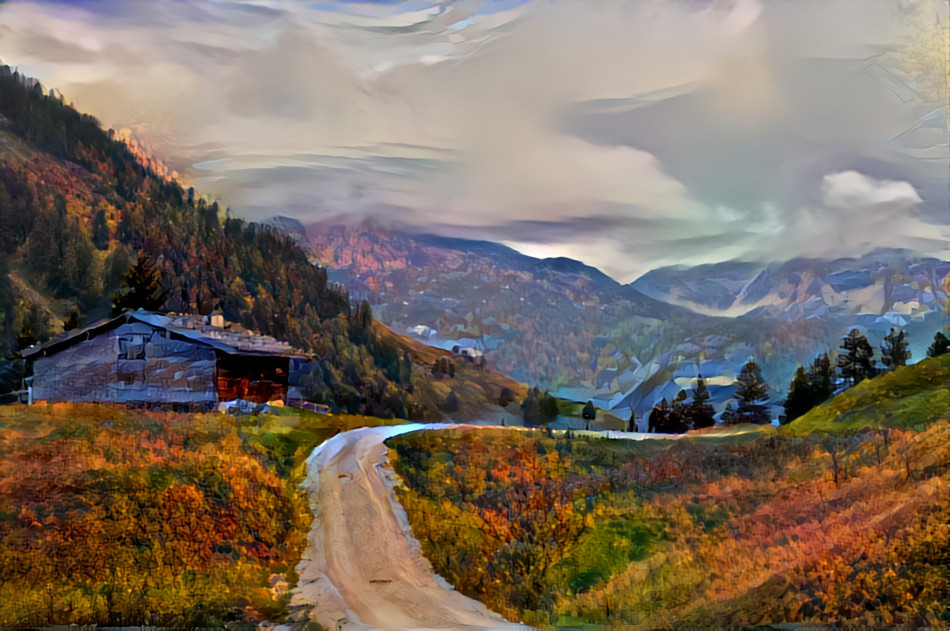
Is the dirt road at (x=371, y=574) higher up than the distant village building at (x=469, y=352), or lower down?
lower down

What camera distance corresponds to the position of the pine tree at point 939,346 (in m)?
12.7

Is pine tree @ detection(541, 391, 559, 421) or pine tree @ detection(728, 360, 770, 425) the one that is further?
pine tree @ detection(541, 391, 559, 421)

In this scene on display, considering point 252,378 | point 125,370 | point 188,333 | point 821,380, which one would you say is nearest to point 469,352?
point 821,380

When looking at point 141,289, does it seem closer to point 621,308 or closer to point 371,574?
point 371,574

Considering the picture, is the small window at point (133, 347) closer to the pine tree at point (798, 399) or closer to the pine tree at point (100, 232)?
the pine tree at point (100, 232)

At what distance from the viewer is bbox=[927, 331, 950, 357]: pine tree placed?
12.7 m

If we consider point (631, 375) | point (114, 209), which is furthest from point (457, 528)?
point (114, 209)

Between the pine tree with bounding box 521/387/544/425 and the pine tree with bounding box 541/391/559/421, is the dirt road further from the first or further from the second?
the pine tree with bounding box 541/391/559/421

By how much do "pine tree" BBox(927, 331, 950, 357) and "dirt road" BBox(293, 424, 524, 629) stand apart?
1044 cm

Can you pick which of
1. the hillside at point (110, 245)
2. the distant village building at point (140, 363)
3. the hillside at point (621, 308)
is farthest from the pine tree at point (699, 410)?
the distant village building at point (140, 363)

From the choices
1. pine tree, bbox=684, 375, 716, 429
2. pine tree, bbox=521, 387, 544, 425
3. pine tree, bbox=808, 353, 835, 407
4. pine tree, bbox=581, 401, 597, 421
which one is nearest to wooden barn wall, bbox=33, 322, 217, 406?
pine tree, bbox=521, 387, 544, 425

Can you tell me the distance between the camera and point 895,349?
527 inches

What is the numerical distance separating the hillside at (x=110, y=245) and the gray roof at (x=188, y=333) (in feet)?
1.63

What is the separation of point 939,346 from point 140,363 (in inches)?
867
